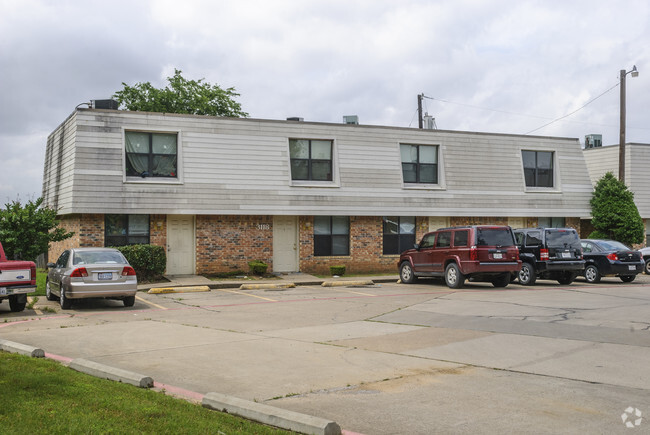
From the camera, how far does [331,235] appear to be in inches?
1045

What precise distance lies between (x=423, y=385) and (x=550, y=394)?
1.41 m

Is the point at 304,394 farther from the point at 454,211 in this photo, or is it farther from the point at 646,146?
the point at 646,146

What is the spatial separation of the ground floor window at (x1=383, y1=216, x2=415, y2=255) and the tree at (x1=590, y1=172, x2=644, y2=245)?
30.8ft

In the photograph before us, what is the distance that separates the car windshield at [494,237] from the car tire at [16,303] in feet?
41.4

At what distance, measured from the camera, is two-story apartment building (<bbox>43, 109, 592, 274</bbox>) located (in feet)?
75.4

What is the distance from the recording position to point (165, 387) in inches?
283

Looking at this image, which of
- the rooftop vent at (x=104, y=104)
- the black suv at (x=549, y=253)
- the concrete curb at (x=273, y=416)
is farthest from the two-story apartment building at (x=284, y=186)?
the concrete curb at (x=273, y=416)

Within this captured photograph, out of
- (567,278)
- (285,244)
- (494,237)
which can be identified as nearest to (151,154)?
(285,244)

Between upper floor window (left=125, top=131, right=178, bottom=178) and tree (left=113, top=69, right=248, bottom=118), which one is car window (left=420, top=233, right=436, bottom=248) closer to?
upper floor window (left=125, top=131, right=178, bottom=178)

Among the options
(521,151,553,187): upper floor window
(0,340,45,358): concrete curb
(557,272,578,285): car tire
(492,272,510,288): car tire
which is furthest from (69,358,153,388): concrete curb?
(521,151,553,187): upper floor window

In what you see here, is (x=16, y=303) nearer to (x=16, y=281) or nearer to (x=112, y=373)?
(x=16, y=281)

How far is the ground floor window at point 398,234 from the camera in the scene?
90.4 feet

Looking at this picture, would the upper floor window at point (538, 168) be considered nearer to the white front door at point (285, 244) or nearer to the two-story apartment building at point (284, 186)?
the two-story apartment building at point (284, 186)

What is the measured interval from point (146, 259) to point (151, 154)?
14.8ft
